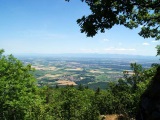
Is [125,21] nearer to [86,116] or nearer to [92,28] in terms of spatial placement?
[92,28]

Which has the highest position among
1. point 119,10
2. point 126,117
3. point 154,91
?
point 119,10

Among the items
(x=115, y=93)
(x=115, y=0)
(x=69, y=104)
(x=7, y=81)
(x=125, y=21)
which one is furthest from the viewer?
(x=115, y=93)

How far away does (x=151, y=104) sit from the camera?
16250 mm

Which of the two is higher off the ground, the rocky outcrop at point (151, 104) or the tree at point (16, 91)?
the rocky outcrop at point (151, 104)

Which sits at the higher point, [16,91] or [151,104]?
[151,104]

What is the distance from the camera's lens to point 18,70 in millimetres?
40562

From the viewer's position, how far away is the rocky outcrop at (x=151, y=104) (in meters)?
15.4

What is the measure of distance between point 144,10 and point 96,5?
19.1 ft

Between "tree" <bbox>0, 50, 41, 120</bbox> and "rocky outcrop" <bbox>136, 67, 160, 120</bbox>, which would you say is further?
"tree" <bbox>0, 50, 41, 120</bbox>

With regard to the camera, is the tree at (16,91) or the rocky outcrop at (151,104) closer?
the rocky outcrop at (151,104)

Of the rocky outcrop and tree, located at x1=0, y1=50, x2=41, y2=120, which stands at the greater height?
the rocky outcrop

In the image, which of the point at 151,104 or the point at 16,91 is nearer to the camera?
the point at 151,104

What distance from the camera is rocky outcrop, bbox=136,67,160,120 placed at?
1539 centimetres

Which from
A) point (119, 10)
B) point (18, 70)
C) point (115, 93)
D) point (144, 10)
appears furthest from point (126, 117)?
point (119, 10)
